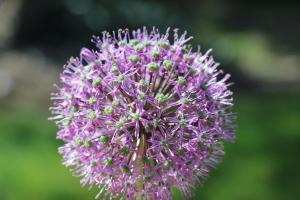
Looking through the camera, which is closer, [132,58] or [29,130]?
[132,58]

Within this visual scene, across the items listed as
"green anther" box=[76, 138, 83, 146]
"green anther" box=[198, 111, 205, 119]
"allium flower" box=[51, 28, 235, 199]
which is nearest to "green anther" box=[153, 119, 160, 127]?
"allium flower" box=[51, 28, 235, 199]

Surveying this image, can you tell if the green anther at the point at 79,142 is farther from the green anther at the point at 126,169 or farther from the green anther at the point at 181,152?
the green anther at the point at 181,152

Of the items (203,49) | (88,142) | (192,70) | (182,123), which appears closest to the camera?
(182,123)

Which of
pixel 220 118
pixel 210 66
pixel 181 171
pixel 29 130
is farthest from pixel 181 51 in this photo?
pixel 29 130

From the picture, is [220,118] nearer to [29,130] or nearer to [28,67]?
[29,130]

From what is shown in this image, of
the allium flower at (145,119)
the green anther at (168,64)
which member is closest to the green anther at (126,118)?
the allium flower at (145,119)

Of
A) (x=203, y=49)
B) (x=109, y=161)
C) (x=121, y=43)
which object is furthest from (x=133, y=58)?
(x=203, y=49)

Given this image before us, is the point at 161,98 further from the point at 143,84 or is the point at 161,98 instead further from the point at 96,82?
the point at 96,82
